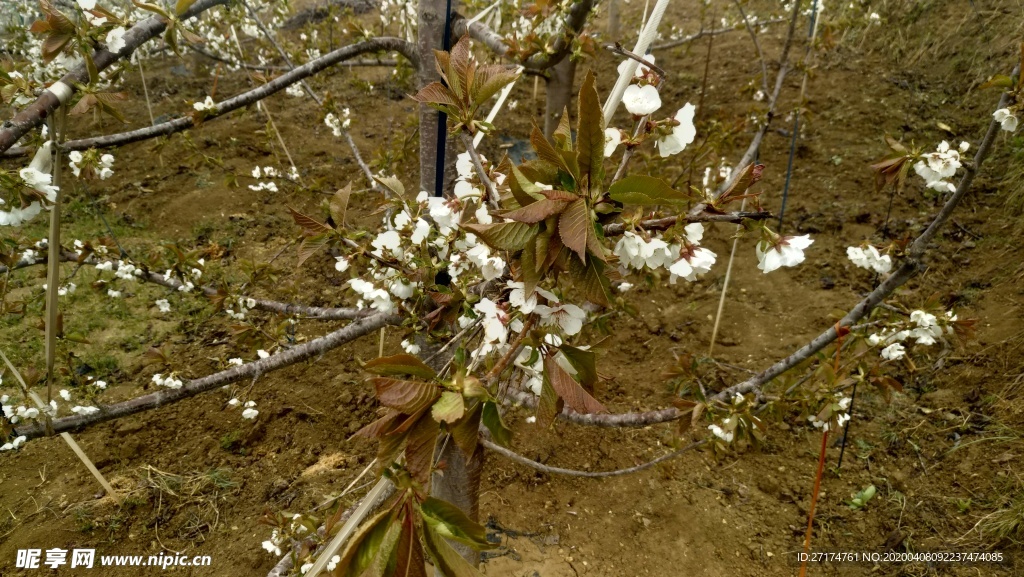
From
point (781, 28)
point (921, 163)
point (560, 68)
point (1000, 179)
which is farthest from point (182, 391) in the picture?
point (781, 28)

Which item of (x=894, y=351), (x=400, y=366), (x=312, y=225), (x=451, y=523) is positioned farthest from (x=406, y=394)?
(x=894, y=351)

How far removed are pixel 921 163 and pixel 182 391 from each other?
79.1 inches

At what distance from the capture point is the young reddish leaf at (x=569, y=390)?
2.02 ft

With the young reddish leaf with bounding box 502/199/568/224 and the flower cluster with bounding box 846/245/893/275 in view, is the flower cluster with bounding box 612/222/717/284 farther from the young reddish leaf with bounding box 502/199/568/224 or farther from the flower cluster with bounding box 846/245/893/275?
the flower cluster with bounding box 846/245/893/275

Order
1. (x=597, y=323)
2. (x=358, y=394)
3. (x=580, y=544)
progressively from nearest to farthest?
1. (x=597, y=323)
2. (x=580, y=544)
3. (x=358, y=394)

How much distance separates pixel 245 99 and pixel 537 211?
1.26m

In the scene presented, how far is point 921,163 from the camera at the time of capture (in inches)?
51.1

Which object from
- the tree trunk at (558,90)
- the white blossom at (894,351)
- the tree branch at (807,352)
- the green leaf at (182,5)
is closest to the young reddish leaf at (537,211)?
the tree branch at (807,352)

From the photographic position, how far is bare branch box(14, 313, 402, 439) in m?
1.26

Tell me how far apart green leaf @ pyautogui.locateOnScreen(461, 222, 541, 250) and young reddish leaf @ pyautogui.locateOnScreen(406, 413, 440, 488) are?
21 cm

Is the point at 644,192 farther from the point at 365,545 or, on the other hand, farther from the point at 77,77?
the point at 77,77

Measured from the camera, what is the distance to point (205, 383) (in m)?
1.34

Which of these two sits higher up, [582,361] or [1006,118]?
[1006,118]

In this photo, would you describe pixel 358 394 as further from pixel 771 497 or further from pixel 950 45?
pixel 950 45
